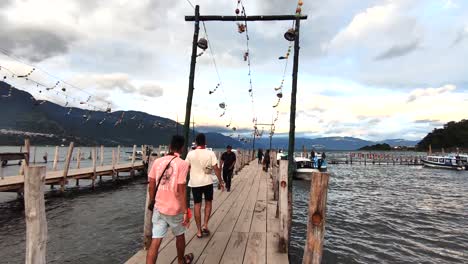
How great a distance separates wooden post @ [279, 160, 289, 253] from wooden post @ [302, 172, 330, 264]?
6.56ft

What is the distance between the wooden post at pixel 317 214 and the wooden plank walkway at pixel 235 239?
1.58 metres

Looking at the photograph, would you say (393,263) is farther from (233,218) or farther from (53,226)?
(53,226)

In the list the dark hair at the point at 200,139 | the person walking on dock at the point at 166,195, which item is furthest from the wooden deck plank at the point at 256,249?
the dark hair at the point at 200,139

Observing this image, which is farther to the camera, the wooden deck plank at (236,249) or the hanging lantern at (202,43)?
the hanging lantern at (202,43)

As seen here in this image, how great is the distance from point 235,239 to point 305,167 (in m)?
37.2

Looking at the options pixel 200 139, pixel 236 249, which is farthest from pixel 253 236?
pixel 200 139

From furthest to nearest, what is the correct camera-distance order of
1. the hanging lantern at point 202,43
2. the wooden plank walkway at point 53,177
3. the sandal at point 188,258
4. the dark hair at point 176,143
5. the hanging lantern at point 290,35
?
the wooden plank walkway at point 53,177 < the hanging lantern at point 202,43 < the hanging lantern at point 290,35 < the sandal at point 188,258 < the dark hair at point 176,143

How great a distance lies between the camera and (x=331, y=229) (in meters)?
15.3

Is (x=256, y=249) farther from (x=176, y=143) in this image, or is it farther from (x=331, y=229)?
(x=331, y=229)

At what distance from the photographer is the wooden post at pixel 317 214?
169 inches

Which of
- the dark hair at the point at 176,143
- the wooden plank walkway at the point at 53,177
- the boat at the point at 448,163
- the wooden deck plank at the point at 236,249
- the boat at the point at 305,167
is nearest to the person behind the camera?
the dark hair at the point at 176,143

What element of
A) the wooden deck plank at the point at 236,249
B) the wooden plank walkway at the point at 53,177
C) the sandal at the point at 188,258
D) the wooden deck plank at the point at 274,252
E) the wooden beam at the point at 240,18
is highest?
the wooden beam at the point at 240,18

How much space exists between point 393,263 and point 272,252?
7011 mm

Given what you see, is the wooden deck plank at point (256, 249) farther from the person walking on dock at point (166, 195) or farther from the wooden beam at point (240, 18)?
the wooden beam at point (240, 18)
